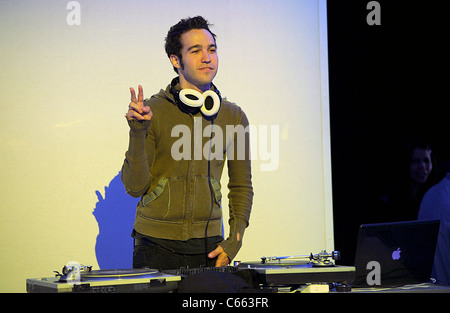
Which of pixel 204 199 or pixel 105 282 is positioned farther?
pixel 204 199

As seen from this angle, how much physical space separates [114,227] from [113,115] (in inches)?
26.5

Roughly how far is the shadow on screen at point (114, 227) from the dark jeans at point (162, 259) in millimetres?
1044

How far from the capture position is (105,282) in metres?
1.50

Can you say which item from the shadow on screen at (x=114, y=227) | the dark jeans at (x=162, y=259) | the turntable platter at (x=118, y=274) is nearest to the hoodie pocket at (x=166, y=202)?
the dark jeans at (x=162, y=259)

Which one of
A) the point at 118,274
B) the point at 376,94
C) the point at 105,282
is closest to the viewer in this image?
the point at 105,282

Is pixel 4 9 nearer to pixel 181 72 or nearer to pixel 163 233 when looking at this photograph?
pixel 181 72

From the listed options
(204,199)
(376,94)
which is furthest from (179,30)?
(376,94)

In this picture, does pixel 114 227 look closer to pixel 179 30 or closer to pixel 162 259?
pixel 162 259

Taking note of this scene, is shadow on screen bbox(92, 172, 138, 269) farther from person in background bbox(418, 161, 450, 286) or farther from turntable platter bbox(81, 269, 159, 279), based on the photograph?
person in background bbox(418, 161, 450, 286)

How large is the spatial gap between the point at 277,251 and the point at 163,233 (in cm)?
145
